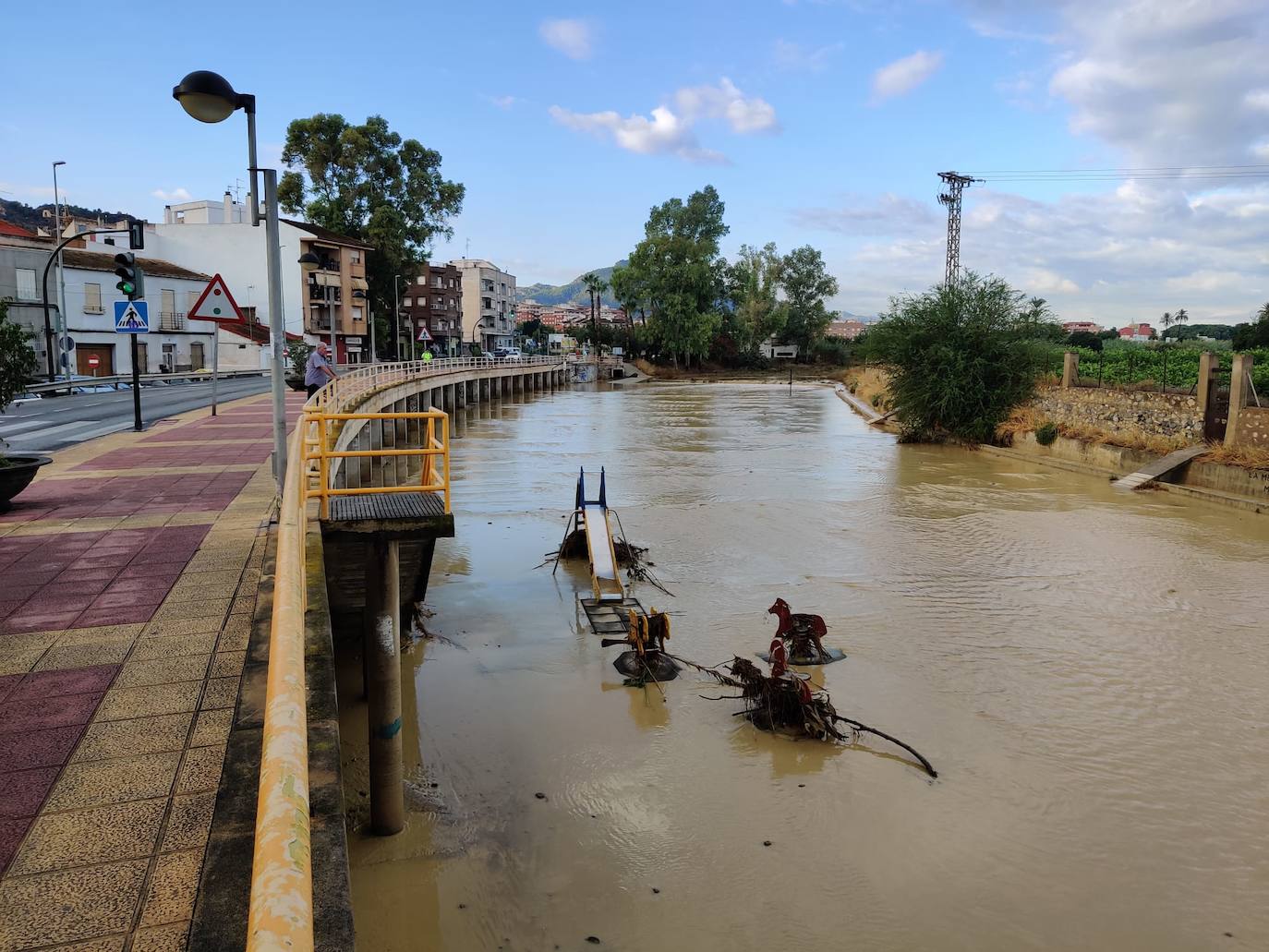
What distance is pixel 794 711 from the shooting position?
8.02 meters

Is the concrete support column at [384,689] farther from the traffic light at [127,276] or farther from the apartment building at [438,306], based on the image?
the apartment building at [438,306]

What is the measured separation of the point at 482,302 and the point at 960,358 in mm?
98618

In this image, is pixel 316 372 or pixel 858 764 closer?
pixel 858 764

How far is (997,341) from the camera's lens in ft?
103

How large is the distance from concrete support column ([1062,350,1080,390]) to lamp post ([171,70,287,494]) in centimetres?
2545

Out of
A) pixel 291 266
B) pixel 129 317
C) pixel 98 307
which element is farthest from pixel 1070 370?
pixel 291 266

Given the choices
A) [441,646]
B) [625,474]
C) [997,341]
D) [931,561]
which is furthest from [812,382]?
[441,646]

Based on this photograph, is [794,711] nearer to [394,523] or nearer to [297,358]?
[394,523]

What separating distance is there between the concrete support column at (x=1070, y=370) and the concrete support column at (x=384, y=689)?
26.4 metres

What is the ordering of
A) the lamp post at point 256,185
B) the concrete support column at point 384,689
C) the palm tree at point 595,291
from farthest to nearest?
the palm tree at point 595,291
the lamp post at point 256,185
the concrete support column at point 384,689

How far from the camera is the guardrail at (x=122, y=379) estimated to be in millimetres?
28666

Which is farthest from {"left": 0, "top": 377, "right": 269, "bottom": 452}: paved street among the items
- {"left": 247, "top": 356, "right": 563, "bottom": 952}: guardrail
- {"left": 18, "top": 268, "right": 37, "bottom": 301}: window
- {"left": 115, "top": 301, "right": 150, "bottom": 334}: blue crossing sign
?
{"left": 18, "top": 268, "right": 37, "bottom": 301}: window

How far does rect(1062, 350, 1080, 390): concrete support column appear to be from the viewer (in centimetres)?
2822

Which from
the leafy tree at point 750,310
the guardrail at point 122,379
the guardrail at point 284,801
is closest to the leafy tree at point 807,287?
the leafy tree at point 750,310
